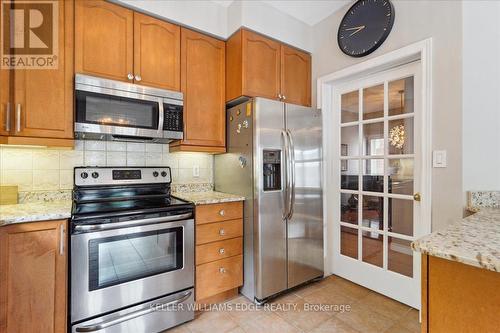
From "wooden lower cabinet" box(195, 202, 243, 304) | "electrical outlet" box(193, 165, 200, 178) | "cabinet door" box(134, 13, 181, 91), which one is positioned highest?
"cabinet door" box(134, 13, 181, 91)

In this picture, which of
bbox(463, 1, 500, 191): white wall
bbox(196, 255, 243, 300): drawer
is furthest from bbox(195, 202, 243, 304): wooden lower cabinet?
bbox(463, 1, 500, 191): white wall

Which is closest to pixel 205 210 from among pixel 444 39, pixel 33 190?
pixel 33 190

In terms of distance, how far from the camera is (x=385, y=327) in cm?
173

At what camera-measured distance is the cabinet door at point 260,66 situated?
7.00 feet

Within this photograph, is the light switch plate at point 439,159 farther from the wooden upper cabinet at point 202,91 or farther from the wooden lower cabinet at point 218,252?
the wooden upper cabinet at point 202,91

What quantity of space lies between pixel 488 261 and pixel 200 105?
6.75 feet

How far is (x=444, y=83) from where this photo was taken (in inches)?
66.3

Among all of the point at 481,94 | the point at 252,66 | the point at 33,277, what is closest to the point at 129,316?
the point at 33,277

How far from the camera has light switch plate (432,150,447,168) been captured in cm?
168

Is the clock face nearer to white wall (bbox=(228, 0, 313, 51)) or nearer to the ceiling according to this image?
the ceiling

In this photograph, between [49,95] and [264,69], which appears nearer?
[49,95]

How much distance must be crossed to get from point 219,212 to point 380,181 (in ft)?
4.74

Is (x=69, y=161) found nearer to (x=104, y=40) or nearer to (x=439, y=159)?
(x=104, y=40)

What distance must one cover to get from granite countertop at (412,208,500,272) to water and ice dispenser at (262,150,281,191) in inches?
49.1
